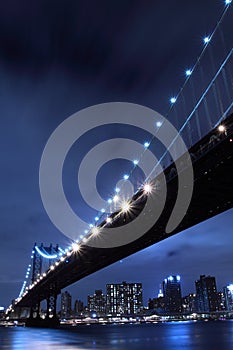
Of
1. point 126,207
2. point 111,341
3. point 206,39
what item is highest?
point 206,39

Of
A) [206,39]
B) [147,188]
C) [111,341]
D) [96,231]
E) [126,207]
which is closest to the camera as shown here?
[206,39]

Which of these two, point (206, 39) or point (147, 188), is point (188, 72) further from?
point (147, 188)

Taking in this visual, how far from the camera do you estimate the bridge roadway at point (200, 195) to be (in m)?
22.6

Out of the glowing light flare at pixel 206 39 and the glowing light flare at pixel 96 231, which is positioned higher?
the glowing light flare at pixel 206 39

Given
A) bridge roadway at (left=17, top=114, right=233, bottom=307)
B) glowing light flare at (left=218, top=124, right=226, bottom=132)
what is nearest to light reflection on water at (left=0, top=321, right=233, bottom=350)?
bridge roadway at (left=17, top=114, right=233, bottom=307)

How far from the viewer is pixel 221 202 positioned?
3134 centimetres

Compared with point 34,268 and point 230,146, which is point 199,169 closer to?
point 230,146

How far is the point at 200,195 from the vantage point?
29875mm

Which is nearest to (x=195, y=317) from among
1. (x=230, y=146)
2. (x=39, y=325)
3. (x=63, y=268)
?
(x=39, y=325)

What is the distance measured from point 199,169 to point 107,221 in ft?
57.4

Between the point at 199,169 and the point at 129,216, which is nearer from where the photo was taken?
the point at 199,169

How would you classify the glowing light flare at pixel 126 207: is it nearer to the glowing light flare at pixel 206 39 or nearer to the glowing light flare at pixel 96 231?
the glowing light flare at pixel 96 231

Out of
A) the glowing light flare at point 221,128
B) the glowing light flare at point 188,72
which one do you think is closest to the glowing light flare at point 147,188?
the glowing light flare at point 188,72

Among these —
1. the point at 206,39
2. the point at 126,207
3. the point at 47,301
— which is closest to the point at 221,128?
the point at 206,39
